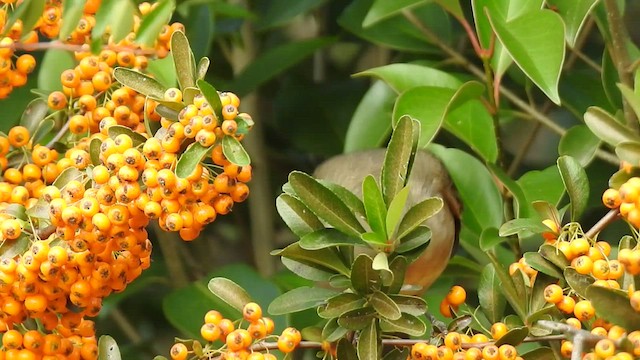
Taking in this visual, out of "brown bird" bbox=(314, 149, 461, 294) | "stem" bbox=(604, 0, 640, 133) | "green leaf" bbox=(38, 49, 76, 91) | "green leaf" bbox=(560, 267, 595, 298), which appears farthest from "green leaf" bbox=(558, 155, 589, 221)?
"green leaf" bbox=(38, 49, 76, 91)

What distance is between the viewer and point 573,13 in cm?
177

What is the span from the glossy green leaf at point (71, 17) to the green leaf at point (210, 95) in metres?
0.29

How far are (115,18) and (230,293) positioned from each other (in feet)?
1.49

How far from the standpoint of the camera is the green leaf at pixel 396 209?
4.42ft

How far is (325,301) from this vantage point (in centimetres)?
144

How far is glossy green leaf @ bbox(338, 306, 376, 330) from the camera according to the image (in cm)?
140

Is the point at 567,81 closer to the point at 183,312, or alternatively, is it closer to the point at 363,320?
the point at 183,312

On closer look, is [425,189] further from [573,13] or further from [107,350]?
[107,350]

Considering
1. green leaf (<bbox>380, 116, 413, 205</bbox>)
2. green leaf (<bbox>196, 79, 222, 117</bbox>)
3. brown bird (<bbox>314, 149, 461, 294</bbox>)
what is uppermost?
green leaf (<bbox>196, 79, 222, 117</bbox>)

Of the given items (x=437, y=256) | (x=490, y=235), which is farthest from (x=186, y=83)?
(x=437, y=256)

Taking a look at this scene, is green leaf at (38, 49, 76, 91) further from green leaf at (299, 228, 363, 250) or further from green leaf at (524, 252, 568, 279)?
green leaf at (524, 252, 568, 279)

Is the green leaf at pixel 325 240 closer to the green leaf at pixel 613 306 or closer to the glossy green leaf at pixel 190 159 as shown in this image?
the glossy green leaf at pixel 190 159

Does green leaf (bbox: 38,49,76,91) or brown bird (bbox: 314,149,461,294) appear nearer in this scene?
green leaf (bbox: 38,49,76,91)

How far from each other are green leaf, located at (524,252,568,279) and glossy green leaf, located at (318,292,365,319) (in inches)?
8.7
